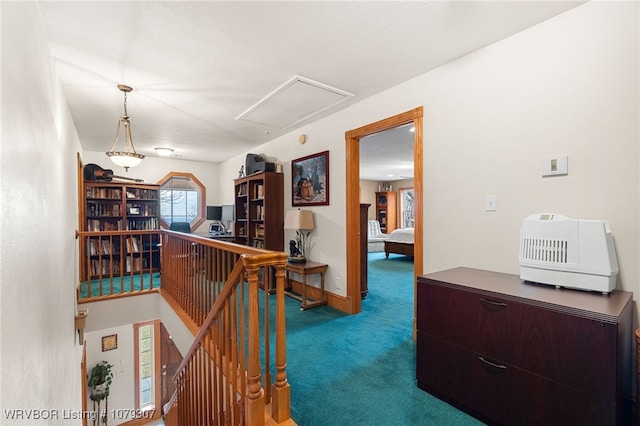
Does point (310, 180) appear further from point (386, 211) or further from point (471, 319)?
point (386, 211)

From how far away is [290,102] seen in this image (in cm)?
322

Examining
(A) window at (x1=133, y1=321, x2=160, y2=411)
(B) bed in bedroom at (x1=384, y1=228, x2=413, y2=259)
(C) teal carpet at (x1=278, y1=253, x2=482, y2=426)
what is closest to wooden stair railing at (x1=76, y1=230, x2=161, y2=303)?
(A) window at (x1=133, y1=321, x2=160, y2=411)

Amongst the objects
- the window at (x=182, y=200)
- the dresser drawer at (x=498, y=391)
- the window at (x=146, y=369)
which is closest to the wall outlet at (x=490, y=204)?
the dresser drawer at (x=498, y=391)

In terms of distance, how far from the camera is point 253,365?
136cm

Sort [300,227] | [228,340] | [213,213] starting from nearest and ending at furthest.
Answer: [228,340] < [300,227] < [213,213]

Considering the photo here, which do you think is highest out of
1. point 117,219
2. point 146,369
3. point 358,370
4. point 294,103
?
point 294,103

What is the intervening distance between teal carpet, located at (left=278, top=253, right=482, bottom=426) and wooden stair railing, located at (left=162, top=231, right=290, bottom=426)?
34 cm

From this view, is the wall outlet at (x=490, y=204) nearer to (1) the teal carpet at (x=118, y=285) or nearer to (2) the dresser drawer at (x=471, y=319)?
(2) the dresser drawer at (x=471, y=319)

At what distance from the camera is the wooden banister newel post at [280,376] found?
139cm

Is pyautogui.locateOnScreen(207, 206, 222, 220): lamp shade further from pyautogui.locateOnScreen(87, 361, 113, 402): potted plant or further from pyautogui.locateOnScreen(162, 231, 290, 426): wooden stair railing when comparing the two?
pyautogui.locateOnScreen(162, 231, 290, 426): wooden stair railing

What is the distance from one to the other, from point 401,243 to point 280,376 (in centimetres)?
621

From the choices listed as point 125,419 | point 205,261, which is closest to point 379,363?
point 205,261

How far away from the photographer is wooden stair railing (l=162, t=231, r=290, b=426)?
1.36 m

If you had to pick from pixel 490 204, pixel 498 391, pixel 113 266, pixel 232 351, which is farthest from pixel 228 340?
pixel 113 266
